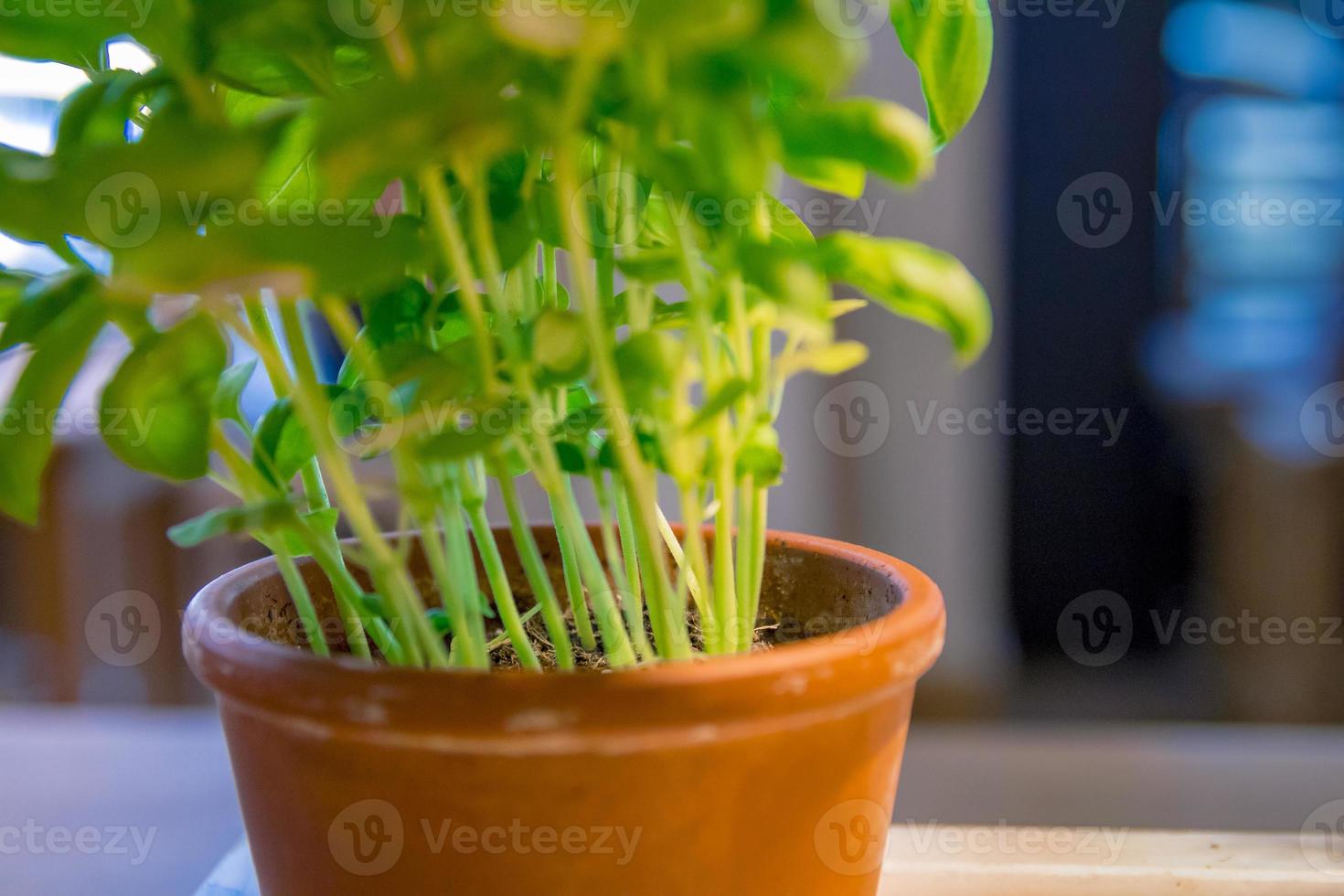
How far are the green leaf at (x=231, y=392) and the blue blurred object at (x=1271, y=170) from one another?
1.17 meters

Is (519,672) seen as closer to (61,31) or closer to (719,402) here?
(719,402)

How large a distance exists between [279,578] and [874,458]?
77 centimetres

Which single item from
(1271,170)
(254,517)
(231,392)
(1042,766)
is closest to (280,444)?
(231,392)

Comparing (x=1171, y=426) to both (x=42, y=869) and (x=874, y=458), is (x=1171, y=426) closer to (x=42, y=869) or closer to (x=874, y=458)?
(x=874, y=458)

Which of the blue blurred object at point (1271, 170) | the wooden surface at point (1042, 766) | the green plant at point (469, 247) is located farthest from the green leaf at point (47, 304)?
the blue blurred object at point (1271, 170)

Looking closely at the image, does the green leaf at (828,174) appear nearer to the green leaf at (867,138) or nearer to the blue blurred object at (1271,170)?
the green leaf at (867,138)

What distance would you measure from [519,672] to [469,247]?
0.61 ft

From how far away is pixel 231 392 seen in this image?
0.49 metres

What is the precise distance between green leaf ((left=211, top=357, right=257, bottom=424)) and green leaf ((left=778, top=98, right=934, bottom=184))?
30 centimetres

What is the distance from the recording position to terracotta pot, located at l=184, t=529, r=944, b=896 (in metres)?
0.39

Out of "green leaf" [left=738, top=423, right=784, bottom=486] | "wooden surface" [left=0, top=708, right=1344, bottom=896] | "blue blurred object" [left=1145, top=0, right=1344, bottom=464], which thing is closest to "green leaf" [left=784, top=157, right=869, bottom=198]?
"green leaf" [left=738, top=423, right=784, bottom=486]

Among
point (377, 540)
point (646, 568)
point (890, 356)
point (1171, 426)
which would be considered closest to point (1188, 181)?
point (1171, 426)

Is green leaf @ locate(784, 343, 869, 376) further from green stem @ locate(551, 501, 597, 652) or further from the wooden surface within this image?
the wooden surface

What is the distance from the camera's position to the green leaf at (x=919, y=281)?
341 mm
